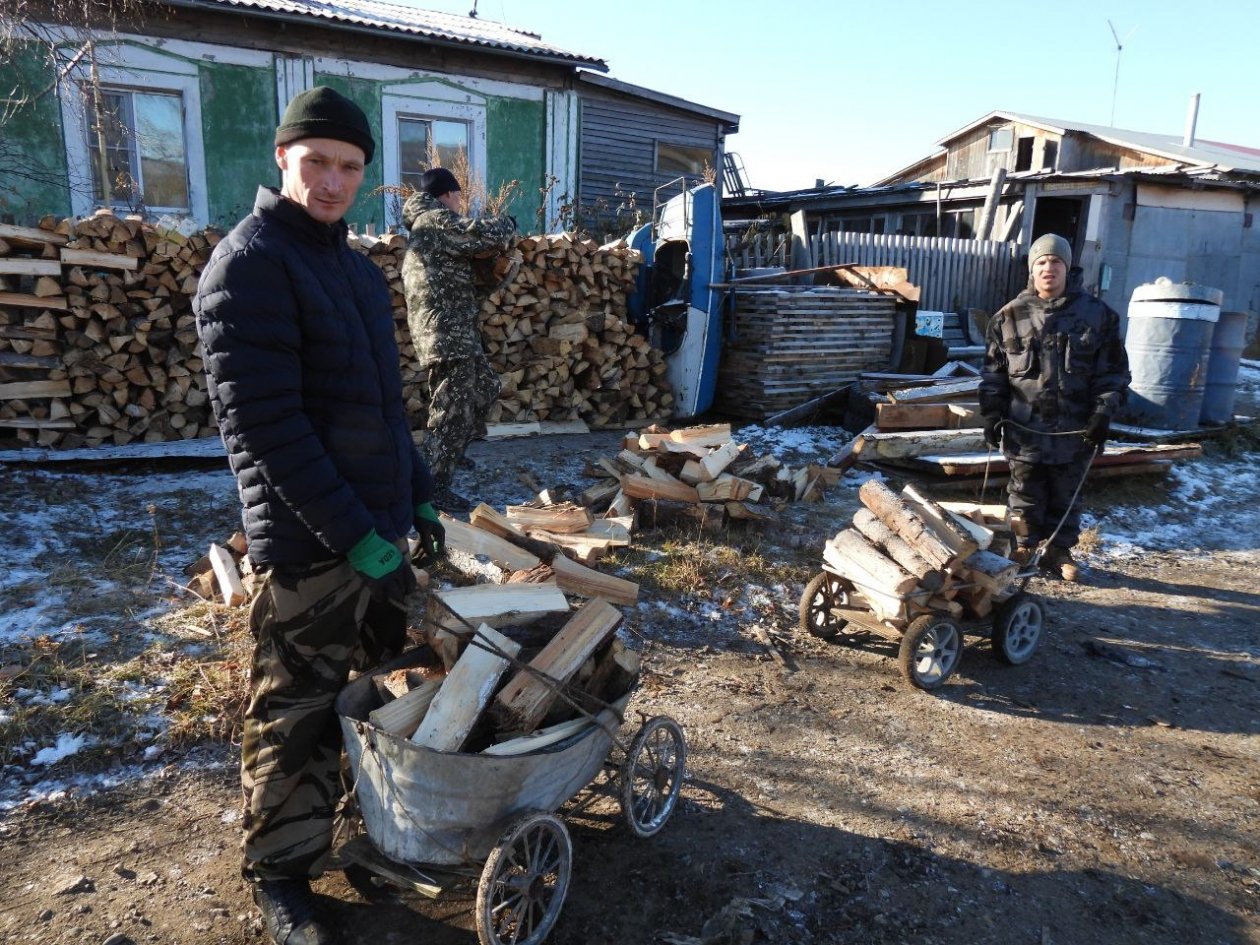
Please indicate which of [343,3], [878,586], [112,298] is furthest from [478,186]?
[878,586]

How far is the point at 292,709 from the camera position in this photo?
2.45 metres

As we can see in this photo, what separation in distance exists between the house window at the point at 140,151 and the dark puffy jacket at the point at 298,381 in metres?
10.2

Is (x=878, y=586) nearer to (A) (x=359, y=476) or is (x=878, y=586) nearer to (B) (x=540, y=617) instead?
(B) (x=540, y=617)

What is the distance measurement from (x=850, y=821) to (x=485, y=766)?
5.46 ft

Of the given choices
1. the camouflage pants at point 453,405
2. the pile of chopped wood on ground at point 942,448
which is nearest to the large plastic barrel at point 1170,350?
the pile of chopped wood on ground at point 942,448

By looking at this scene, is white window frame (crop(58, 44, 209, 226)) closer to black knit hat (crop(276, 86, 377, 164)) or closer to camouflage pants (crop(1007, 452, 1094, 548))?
black knit hat (crop(276, 86, 377, 164))

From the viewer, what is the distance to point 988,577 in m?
4.45

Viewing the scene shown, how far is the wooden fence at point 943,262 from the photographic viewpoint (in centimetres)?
1213

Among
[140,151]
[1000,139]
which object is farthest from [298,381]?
[1000,139]

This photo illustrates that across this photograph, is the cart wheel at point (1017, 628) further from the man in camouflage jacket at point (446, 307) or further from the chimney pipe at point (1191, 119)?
the chimney pipe at point (1191, 119)

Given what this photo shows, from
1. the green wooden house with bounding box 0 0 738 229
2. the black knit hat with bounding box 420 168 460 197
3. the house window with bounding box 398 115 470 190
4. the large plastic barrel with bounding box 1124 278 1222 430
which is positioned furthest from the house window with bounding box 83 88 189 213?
the large plastic barrel with bounding box 1124 278 1222 430

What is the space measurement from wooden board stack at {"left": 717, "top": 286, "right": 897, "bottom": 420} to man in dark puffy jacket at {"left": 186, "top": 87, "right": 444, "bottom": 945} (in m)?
7.55

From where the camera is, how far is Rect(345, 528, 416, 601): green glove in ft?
7.60

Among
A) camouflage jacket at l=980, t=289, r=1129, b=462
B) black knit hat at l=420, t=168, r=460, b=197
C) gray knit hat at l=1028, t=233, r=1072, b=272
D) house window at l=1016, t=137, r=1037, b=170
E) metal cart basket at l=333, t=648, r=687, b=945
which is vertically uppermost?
house window at l=1016, t=137, r=1037, b=170
